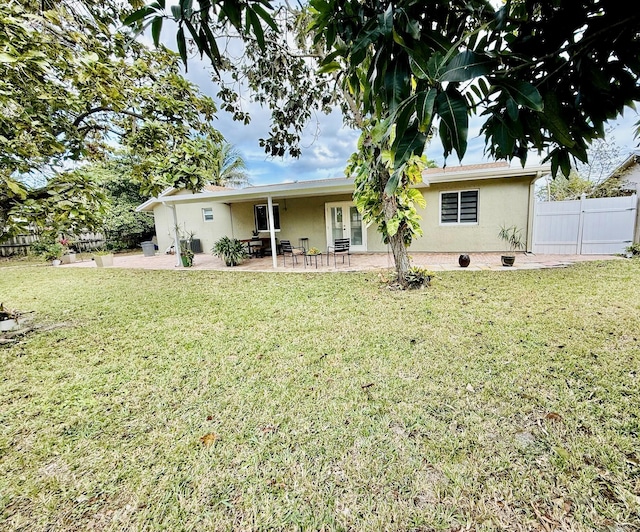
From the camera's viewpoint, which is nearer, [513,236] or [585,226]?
[585,226]

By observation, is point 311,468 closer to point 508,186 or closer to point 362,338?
point 362,338

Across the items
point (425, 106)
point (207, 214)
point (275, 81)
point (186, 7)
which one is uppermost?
point (275, 81)

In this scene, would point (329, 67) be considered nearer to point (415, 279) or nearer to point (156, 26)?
point (156, 26)

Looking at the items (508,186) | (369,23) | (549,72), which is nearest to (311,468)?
(369,23)

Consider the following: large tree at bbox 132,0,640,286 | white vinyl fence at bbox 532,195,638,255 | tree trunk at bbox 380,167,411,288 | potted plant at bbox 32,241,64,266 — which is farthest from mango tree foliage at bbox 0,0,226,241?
potted plant at bbox 32,241,64,266

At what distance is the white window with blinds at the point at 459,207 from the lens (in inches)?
414

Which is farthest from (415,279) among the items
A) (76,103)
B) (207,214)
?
→ (207,214)

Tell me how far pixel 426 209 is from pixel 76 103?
1032cm

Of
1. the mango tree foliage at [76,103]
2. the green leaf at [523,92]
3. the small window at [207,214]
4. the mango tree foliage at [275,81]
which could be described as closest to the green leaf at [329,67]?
the green leaf at [523,92]

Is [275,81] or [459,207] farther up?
[275,81]

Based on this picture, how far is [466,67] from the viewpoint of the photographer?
3.39ft

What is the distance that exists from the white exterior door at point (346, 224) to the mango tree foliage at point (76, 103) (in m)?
7.84

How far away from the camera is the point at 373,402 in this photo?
2.51 metres

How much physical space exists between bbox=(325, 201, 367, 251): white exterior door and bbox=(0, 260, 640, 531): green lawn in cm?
759
